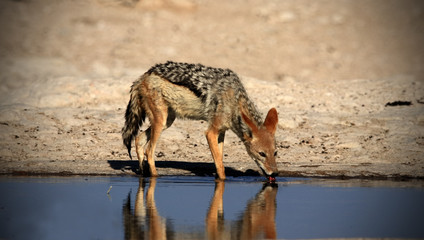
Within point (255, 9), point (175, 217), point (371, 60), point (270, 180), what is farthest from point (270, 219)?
point (255, 9)

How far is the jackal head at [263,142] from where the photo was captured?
10.1 metres

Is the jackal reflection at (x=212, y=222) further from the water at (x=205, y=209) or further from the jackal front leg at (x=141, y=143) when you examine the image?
the jackal front leg at (x=141, y=143)

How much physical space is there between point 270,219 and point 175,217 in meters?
0.90

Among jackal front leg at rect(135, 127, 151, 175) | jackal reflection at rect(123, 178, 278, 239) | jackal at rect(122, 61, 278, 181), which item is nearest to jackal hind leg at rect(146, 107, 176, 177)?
jackal at rect(122, 61, 278, 181)

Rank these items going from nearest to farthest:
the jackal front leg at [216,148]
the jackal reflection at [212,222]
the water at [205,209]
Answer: the jackal reflection at [212,222] → the water at [205,209] → the jackal front leg at [216,148]

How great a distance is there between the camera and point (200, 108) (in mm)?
10938

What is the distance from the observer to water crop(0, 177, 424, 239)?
6281 mm

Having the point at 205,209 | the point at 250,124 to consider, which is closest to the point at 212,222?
the point at 205,209

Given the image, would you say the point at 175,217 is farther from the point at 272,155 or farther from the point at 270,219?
the point at 272,155

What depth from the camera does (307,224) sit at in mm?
6672

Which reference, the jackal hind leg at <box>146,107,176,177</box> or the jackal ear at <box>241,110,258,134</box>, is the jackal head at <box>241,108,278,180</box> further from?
the jackal hind leg at <box>146,107,176,177</box>

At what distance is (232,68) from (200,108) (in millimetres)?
9740

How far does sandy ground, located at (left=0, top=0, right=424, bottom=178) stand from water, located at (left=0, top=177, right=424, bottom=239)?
4.85 feet

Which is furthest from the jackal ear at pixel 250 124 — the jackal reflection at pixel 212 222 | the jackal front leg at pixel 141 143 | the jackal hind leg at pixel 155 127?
the jackal reflection at pixel 212 222
